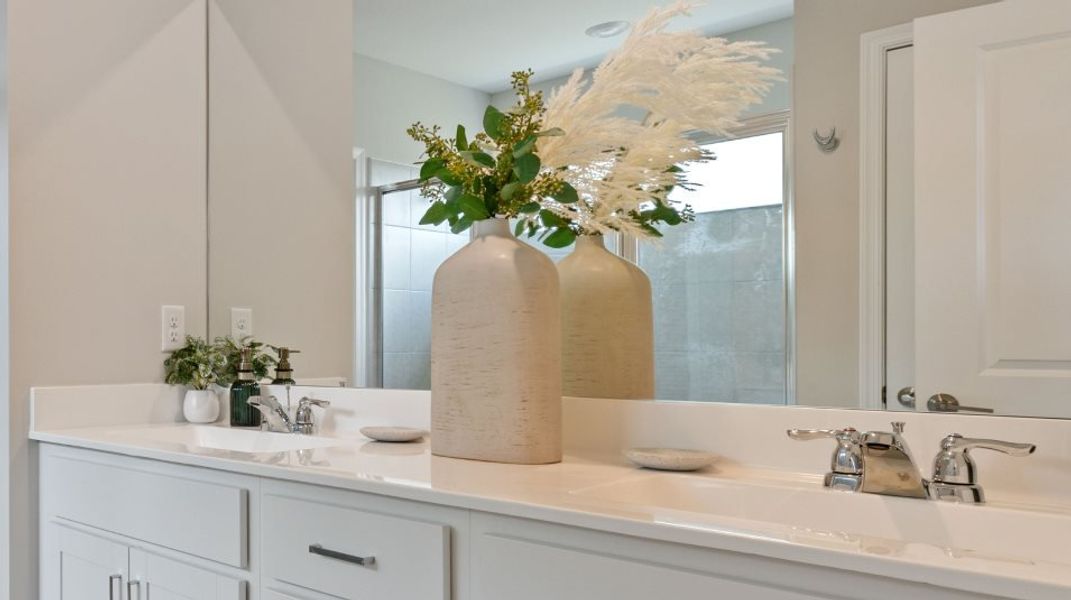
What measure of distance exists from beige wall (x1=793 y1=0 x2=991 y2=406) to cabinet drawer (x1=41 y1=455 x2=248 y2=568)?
0.94m

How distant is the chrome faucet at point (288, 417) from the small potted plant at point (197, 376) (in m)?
0.18

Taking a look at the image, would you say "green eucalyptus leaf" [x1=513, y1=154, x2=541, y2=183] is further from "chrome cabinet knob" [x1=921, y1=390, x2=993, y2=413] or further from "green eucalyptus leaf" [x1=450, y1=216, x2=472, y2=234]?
"chrome cabinet knob" [x1=921, y1=390, x2=993, y2=413]

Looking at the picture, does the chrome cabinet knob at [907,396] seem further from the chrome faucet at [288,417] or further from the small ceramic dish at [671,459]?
the chrome faucet at [288,417]

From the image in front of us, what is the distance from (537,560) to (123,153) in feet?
5.25

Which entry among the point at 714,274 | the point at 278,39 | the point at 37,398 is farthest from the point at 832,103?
the point at 37,398

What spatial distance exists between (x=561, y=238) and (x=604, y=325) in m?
A: 0.18

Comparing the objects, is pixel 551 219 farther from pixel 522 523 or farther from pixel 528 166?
pixel 522 523

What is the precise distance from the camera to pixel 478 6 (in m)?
1.70

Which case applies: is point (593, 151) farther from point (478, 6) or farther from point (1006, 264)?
point (1006, 264)

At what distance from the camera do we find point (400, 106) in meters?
1.83

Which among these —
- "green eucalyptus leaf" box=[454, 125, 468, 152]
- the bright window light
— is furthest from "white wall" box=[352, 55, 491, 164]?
the bright window light

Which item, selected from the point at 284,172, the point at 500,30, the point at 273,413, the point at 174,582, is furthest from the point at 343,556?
the point at 284,172

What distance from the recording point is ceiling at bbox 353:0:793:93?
4.60ft

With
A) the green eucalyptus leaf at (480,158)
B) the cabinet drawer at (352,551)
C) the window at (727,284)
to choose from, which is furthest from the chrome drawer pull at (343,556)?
the green eucalyptus leaf at (480,158)
